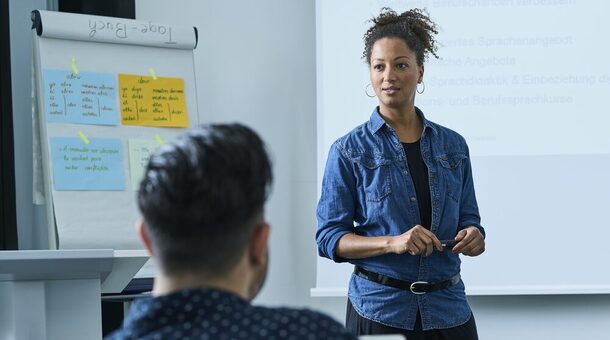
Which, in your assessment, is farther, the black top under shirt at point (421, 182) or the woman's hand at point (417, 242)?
the black top under shirt at point (421, 182)

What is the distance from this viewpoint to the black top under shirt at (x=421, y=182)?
2340 millimetres

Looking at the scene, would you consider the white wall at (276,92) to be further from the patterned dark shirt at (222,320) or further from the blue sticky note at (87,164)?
the patterned dark shirt at (222,320)

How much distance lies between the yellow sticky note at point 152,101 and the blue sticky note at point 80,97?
0.05 metres

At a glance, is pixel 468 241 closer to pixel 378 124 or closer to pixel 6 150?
pixel 378 124

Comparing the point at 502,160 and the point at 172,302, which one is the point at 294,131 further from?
the point at 172,302

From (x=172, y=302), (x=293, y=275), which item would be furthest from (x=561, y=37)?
(x=172, y=302)

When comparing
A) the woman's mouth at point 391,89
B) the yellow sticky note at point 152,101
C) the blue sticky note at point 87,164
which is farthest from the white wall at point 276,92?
the woman's mouth at point 391,89

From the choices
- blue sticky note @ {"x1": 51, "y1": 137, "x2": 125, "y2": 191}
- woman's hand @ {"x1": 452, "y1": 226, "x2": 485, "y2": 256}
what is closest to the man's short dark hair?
woman's hand @ {"x1": 452, "y1": 226, "x2": 485, "y2": 256}

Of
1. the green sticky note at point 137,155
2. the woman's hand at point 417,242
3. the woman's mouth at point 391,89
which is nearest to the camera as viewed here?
the woman's hand at point 417,242

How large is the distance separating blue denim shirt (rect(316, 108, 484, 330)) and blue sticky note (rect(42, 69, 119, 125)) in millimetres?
1573

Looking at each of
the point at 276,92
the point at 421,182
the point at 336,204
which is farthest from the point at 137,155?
the point at 421,182

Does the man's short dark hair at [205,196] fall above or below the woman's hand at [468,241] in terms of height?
above

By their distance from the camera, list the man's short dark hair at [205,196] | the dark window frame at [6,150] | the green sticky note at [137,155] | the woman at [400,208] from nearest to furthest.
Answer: the man's short dark hair at [205,196] < the woman at [400,208] < the green sticky note at [137,155] < the dark window frame at [6,150]

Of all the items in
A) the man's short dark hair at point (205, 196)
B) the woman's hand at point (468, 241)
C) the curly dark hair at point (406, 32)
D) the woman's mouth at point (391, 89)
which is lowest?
the woman's hand at point (468, 241)
